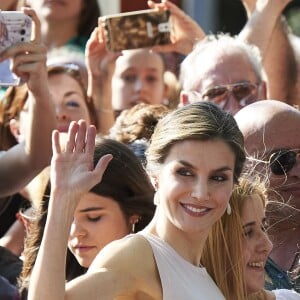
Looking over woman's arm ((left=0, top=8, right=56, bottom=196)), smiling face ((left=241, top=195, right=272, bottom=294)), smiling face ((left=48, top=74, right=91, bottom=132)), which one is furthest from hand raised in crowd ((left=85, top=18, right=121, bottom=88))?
smiling face ((left=241, top=195, right=272, bottom=294))

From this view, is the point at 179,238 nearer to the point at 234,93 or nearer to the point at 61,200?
the point at 61,200

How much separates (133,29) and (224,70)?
45 cm

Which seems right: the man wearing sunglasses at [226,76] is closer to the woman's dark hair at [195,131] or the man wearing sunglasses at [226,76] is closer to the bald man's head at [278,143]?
the bald man's head at [278,143]

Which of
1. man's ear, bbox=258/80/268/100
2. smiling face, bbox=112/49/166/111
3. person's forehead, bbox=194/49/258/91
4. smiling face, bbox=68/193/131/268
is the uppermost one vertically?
smiling face, bbox=112/49/166/111

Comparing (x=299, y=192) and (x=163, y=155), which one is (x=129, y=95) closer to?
(x=299, y=192)

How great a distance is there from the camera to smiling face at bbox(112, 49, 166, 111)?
18.5 ft

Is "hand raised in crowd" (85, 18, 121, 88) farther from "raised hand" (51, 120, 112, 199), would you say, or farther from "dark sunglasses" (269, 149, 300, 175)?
"raised hand" (51, 120, 112, 199)

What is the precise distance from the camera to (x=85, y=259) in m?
3.81

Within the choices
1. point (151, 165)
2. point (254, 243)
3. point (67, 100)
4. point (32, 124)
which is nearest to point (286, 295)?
point (254, 243)

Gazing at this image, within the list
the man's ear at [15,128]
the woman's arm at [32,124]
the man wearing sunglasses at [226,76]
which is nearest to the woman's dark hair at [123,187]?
the woman's arm at [32,124]

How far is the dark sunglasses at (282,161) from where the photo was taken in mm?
3941

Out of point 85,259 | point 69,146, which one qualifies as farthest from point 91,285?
point 85,259

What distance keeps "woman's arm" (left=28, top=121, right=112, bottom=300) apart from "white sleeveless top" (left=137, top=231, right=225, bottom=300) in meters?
0.24

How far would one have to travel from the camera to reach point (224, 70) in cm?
494
